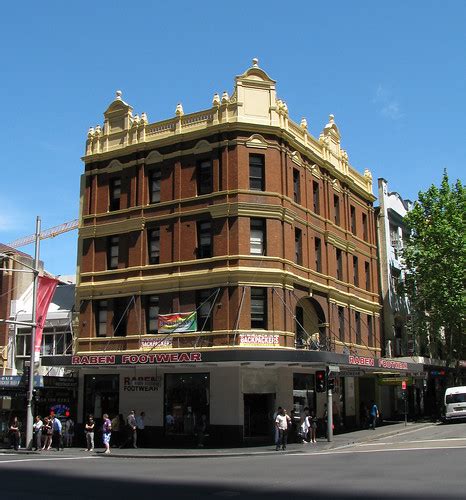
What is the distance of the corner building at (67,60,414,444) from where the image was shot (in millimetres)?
32438

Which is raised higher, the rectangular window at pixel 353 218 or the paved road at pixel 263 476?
the rectangular window at pixel 353 218

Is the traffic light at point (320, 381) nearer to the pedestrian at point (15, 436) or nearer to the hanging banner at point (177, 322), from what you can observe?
the hanging banner at point (177, 322)

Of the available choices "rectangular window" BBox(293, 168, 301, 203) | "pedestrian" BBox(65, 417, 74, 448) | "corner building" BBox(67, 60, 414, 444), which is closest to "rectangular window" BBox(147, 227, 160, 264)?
"corner building" BBox(67, 60, 414, 444)

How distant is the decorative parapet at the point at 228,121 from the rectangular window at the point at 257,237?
16.1ft

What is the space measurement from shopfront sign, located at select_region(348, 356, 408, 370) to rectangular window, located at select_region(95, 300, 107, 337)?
13.3 m

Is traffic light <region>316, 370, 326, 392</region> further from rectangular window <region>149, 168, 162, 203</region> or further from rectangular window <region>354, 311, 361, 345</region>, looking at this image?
rectangular window <region>149, 168, 162, 203</region>

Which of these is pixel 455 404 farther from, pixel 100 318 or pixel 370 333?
pixel 100 318

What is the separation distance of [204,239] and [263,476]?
1770 centimetres

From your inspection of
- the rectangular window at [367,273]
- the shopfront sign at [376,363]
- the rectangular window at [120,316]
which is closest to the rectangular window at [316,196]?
the rectangular window at [367,273]

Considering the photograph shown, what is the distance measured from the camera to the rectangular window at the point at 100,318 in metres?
36.8

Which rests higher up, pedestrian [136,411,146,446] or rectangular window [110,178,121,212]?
rectangular window [110,178,121,212]

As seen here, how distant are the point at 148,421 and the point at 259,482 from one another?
724 inches

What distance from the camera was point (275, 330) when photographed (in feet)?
107

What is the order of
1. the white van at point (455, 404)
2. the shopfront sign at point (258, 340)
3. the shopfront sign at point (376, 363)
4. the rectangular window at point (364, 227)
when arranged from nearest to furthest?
the shopfront sign at point (258, 340) < the shopfront sign at point (376, 363) < the white van at point (455, 404) < the rectangular window at point (364, 227)
